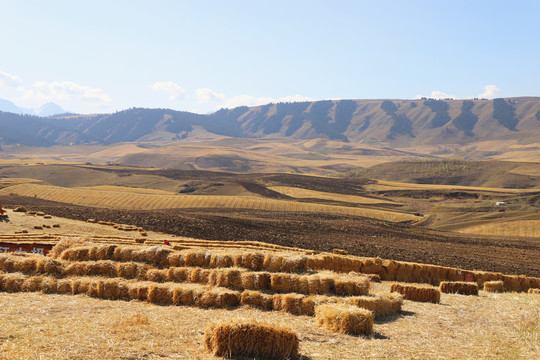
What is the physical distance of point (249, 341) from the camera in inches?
421

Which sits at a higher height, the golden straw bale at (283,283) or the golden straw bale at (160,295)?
the golden straw bale at (283,283)

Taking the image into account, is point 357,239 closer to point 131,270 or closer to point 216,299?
point 131,270

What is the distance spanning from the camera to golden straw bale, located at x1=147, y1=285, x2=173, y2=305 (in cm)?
1727

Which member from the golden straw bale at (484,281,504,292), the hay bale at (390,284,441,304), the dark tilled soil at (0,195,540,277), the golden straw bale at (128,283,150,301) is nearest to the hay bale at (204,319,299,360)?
the golden straw bale at (128,283,150,301)

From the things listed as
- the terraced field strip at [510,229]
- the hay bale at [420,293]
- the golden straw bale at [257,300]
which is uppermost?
the golden straw bale at [257,300]

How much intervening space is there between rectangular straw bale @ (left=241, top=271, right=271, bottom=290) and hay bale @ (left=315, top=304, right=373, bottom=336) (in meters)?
4.10

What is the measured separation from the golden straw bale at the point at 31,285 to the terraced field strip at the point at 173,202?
6964cm

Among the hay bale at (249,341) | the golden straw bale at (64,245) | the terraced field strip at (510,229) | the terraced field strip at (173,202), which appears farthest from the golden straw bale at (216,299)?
the terraced field strip at (173,202)

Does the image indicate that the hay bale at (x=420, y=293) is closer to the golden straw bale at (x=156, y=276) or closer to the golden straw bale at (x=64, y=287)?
the golden straw bale at (x=156, y=276)

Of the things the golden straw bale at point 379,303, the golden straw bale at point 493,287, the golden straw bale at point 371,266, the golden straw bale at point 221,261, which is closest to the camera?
the golden straw bale at point 379,303

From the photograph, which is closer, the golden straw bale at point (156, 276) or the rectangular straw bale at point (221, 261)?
the golden straw bale at point (156, 276)

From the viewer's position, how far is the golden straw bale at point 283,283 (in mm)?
17734

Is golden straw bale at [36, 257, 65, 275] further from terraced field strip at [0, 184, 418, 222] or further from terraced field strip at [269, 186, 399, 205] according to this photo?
terraced field strip at [269, 186, 399, 205]

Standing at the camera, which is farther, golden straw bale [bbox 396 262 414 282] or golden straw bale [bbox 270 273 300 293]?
golden straw bale [bbox 396 262 414 282]
